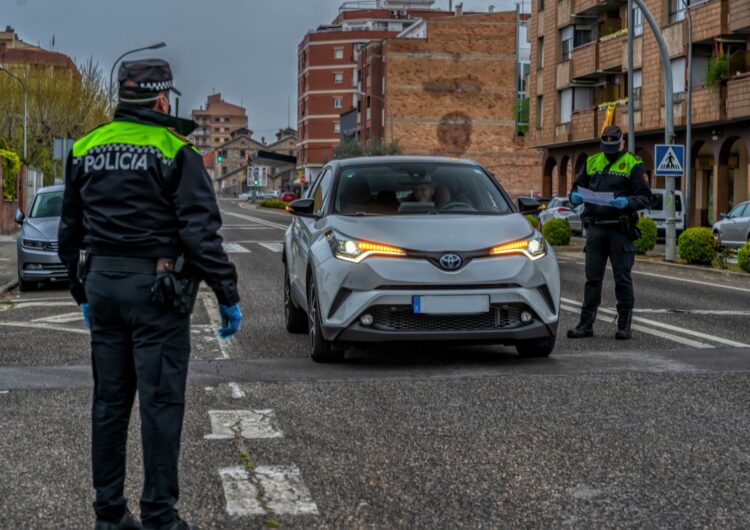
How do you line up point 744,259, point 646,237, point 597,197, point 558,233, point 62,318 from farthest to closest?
point 558,233
point 646,237
point 744,259
point 62,318
point 597,197

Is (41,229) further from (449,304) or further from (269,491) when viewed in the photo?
(269,491)

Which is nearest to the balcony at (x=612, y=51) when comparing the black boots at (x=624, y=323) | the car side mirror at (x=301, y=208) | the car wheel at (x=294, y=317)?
the black boots at (x=624, y=323)

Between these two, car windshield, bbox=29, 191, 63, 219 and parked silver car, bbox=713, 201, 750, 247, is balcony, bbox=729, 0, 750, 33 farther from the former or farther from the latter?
car windshield, bbox=29, 191, 63, 219

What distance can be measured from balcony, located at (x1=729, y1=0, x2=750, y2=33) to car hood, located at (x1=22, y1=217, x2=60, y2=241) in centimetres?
2762

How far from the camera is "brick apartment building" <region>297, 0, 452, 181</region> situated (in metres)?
126

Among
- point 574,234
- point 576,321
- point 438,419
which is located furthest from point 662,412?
point 574,234

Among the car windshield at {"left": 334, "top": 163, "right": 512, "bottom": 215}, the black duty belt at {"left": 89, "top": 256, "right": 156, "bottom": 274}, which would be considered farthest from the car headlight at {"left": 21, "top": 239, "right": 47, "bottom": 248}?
the black duty belt at {"left": 89, "top": 256, "right": 156, "bottom": 274}

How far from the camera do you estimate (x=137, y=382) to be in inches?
168

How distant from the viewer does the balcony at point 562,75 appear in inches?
2156

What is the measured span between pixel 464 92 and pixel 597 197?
262 ft

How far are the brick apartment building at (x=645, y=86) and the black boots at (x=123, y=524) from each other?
3591 cm

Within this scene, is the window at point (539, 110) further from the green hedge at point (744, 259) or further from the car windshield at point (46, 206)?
the car windshield at point (46, 206)

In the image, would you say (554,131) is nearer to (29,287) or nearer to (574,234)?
(574,234)

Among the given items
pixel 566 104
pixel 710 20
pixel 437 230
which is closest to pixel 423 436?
pixel 437 230
